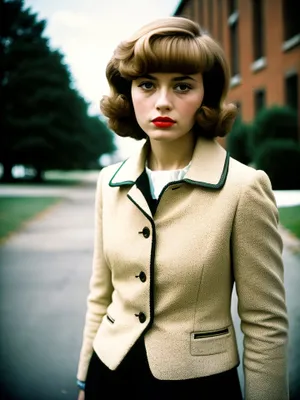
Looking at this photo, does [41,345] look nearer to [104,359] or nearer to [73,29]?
[104,359]

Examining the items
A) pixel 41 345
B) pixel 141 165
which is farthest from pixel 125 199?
pixel 41 345

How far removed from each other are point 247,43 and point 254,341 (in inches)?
52.9

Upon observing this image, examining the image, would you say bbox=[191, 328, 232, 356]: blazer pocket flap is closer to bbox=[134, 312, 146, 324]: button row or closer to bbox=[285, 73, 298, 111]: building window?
bbox=[134, 312, 146, 324]: button row

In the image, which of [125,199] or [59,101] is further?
[59,101]

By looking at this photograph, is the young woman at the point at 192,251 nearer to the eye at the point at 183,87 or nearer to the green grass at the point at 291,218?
the eye at the point at 183,87

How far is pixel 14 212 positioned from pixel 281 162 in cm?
137

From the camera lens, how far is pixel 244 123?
1939 millimetres

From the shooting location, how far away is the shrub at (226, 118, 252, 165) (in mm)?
1865

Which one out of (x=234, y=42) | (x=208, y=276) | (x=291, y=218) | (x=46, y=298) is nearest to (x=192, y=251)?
(x=208, y=276)

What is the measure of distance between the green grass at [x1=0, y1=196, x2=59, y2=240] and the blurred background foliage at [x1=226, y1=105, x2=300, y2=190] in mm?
1031

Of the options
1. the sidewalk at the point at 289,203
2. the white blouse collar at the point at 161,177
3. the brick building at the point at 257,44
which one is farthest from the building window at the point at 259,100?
the white blouse collar at the point at 161,177

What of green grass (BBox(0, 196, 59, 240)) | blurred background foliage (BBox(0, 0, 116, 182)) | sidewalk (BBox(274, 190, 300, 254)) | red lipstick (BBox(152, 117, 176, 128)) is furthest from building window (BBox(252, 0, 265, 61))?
green grass (BBox(0, 196, 59, 240))

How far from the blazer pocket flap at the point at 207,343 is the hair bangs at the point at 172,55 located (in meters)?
0.72

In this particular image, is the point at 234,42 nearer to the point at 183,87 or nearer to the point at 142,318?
the point at 183,87
